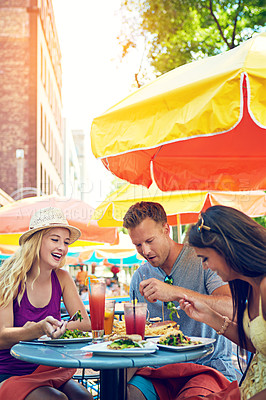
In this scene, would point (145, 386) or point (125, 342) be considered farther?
point (145, 386)

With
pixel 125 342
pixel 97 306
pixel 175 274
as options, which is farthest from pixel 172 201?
pixel 125 342

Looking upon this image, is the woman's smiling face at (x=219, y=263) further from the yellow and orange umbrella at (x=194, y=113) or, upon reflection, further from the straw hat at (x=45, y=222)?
the straw hat at (x=45, y=222)

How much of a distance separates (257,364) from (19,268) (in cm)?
189

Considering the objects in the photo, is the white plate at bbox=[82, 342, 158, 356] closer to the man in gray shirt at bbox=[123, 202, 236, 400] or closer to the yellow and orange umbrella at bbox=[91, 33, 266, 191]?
the man in gray shirt at bbox=[123, 202, 236, 400]

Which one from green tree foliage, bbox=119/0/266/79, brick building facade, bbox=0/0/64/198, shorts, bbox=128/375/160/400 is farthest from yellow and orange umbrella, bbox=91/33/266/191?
brick building facade, bbox=0/0/64/198

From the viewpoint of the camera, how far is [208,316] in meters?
2.76

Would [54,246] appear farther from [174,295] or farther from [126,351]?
[126,351]

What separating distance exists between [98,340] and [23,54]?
1106 inches

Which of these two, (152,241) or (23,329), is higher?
(152,241)

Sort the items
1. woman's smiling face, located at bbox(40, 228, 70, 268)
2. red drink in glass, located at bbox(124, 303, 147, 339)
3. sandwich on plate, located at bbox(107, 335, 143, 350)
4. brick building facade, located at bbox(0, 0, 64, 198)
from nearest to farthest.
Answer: sandwich on plate, located at bbox(107, 335, 143, 350)
red drink in glass, located at bbox(124, 303, 147, 339)
woman's smiling face, located at bbox(40, 228, 70, 268)
brick building facade, located at bbox(0, 0, 64, 198)

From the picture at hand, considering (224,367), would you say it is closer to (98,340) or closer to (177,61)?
(98,340)

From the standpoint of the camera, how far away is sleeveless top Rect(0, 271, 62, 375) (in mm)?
3184

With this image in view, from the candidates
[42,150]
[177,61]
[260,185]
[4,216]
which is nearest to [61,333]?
[260,185]

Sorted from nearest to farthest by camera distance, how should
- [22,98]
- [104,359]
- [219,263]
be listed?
1. [104,359]
2. [219,263]
3. [22,98]
